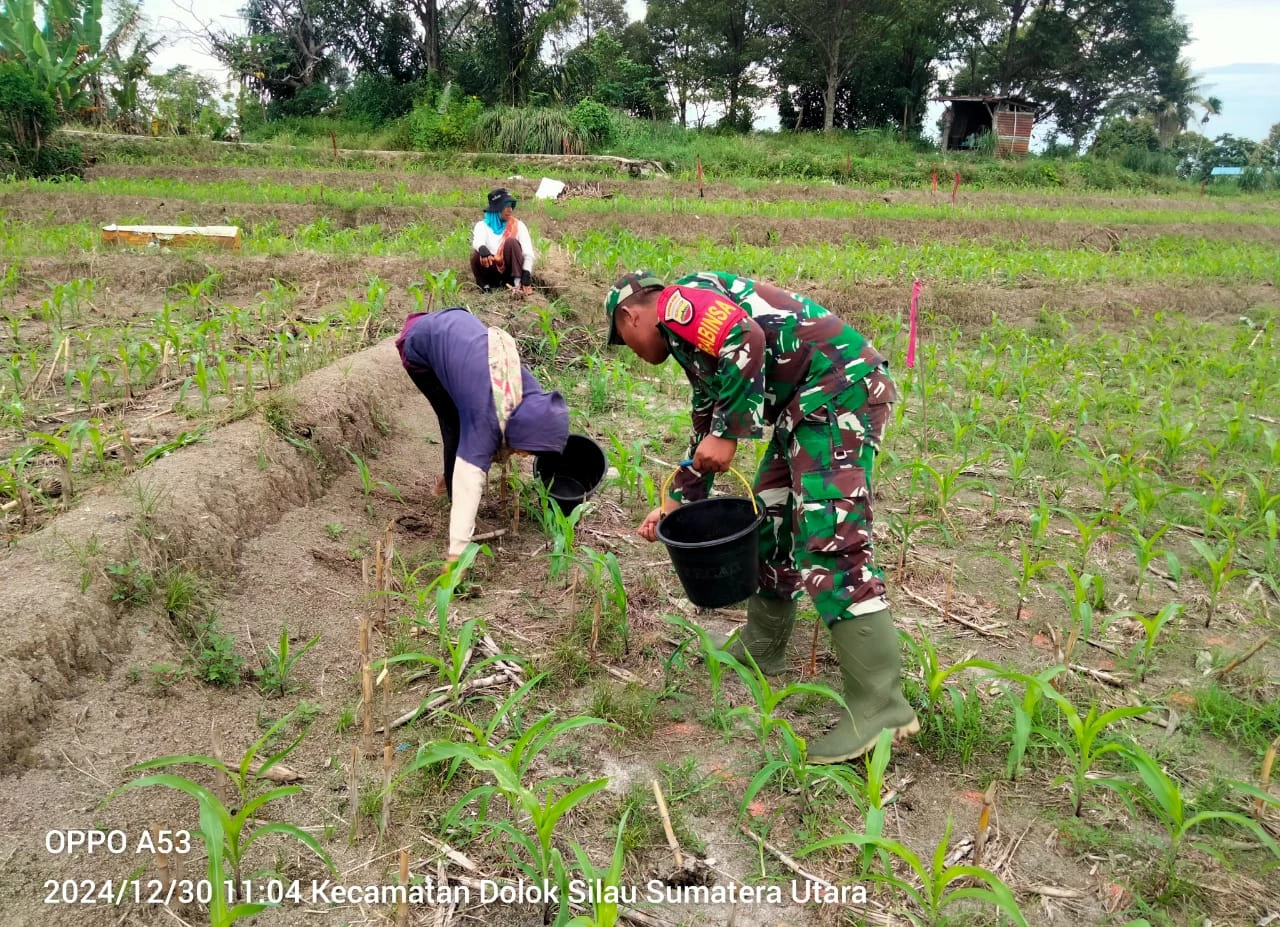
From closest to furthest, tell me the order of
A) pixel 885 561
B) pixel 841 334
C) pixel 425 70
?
pixel 841 334
pixel 885 561
pixel 425 70

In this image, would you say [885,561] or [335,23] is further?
[335,23]

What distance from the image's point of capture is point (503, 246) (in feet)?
21.0

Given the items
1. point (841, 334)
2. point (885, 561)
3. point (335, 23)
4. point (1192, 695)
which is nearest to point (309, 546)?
point (841, 334)

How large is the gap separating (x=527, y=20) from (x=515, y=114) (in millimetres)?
4096

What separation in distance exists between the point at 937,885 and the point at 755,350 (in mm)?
1281

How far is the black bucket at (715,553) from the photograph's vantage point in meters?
2.17

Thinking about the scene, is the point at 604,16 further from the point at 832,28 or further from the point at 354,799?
the point at 354,799

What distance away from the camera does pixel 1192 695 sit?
256 centimetres

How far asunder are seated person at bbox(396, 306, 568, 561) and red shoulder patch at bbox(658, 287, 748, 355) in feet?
3.03

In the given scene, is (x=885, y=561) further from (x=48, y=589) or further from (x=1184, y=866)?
(x=48, y=589)

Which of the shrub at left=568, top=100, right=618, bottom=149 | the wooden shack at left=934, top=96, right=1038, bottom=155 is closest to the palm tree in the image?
the wooden shack at left=934, top=96, right=1038, bottom=155

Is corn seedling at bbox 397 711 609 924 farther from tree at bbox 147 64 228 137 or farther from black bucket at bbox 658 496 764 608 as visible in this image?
tree at bbox 147 64 228 137

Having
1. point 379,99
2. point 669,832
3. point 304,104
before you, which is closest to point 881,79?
point 379,99

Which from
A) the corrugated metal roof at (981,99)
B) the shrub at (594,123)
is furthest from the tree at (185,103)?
the corrugated metal roof at (981,99)
